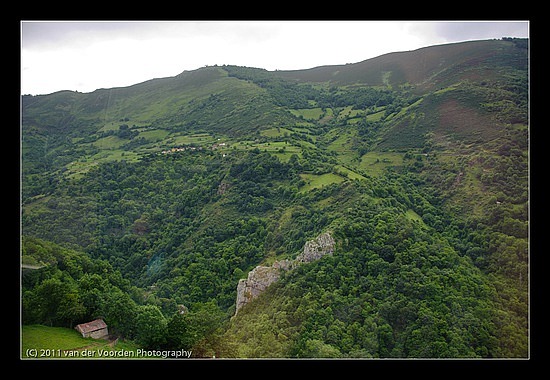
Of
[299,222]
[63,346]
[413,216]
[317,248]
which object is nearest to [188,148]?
[299,222]

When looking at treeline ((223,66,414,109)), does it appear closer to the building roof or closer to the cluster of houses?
the cluster of houses

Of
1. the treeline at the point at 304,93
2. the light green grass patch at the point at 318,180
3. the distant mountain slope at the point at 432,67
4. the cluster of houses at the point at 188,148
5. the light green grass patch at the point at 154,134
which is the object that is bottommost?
the light green grass patch at the point at 318,180

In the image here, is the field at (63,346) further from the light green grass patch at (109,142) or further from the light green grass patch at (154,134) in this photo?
the light green grass patch at (154,134)

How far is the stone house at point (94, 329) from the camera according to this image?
5.20 meters

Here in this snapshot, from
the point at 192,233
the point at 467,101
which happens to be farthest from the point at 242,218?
the point at 467,101

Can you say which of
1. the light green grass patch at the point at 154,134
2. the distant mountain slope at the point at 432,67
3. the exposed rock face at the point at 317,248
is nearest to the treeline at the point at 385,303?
the exposed rock face at the point at 317,248

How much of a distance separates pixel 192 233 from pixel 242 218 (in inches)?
57.9

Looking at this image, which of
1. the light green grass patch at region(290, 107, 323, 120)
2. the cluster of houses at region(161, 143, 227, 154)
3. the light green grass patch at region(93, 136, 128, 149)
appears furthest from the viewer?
the light green grass patch at region(290, 107, 323, 120)

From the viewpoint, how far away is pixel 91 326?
17.7ft

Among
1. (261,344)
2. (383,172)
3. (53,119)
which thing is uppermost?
(53,119)

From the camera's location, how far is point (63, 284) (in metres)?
5.95

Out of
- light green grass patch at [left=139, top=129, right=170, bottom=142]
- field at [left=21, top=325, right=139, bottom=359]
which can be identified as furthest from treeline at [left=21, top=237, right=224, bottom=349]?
light green grass patch at [left=139, top=129, right=170, bottom=142]

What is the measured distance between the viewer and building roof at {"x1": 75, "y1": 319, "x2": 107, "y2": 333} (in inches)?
210
